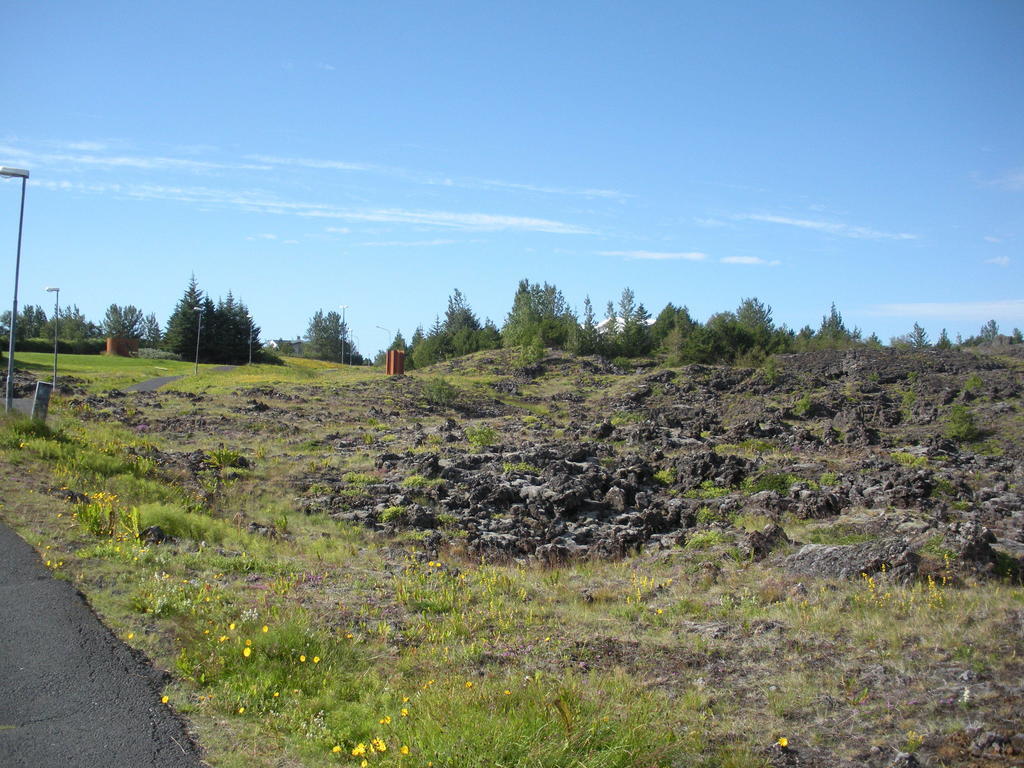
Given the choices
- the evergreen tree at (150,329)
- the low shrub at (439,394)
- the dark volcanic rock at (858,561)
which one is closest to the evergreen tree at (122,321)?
the evergreen tree at (150,329)

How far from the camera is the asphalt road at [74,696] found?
4395mm

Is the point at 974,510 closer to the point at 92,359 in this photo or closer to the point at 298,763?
the point at 298,763

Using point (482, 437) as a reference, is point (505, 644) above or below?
below

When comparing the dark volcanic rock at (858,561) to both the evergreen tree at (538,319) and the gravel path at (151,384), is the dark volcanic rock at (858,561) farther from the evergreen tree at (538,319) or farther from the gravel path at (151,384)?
the evergreen tree at (538,319)

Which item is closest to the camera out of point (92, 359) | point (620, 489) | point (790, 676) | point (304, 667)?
point (304, 667)

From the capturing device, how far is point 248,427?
86.5ft

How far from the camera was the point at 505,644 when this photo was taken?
6836 mm

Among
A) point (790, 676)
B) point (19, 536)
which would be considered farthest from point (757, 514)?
point (19, 536)

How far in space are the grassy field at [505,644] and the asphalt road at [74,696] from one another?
21 centimetres

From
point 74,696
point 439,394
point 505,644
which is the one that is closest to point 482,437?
point 439,394

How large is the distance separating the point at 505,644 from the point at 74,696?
3.51 meters

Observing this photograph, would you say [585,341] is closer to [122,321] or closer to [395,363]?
[395,363]

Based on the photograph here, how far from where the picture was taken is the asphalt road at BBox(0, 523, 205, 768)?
4.39 m

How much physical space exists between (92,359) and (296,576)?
5891 cm
